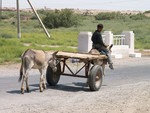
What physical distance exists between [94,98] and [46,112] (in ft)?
7.41

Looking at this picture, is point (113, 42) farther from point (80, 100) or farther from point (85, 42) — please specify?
point (80, 100)

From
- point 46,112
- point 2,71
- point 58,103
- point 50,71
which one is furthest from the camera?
point 2,71

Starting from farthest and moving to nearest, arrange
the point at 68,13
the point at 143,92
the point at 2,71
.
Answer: the point at 68,13 → the point at 2,71 → the point at 143,92

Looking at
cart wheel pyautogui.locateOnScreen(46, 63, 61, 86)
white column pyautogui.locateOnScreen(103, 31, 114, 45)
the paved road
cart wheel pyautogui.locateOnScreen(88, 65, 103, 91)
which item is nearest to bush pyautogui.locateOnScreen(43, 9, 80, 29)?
white column pyautogui.locateOnScreen(103, 31, 114, 45)

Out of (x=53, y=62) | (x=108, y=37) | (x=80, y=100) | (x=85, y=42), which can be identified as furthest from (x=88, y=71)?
(x=108, y=37)

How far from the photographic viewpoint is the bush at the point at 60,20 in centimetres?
6700

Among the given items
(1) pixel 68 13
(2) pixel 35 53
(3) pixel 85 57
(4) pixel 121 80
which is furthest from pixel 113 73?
(1) pixel 68 13

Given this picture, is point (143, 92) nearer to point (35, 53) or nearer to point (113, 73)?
point (35, 53)

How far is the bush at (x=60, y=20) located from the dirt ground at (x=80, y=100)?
54310mm

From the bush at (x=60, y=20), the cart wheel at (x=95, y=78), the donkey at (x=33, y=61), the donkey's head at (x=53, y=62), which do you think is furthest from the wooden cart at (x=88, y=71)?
the bush at (x=60, y=20)

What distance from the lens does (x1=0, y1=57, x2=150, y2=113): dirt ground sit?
9203 mm

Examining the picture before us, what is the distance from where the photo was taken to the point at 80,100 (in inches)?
415

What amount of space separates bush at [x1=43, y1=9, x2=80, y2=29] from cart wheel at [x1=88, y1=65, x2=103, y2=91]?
54.8 metres

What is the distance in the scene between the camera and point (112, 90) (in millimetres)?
12250
